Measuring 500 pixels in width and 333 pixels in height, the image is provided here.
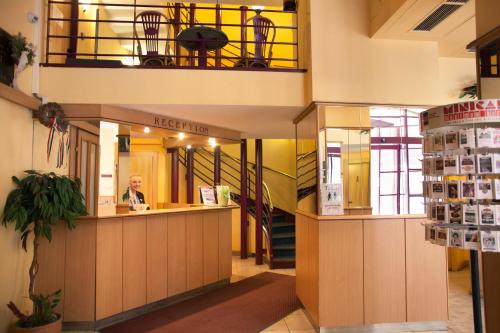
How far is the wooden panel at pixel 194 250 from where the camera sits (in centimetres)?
540

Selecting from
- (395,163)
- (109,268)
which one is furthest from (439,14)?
(109,268)

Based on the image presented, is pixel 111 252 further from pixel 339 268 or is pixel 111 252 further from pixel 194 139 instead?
pixel 339 268

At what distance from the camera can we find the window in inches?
164

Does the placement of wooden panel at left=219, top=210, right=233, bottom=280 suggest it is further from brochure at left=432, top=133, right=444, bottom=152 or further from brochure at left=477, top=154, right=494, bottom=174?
brochure at left=477, top=154, right=494, bottom=174

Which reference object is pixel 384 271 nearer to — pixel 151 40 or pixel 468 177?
pixel 468 177

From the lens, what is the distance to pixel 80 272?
4234 mm

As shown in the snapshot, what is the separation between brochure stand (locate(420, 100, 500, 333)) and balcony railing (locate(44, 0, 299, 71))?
2.33m

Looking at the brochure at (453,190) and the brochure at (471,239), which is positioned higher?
the brochure at (453,190)

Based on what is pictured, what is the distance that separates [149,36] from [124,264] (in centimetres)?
330

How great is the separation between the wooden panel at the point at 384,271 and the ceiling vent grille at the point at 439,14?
7.26 ft

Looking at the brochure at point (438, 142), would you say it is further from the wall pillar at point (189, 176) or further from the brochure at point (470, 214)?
the wall pillar at point (189, 176)

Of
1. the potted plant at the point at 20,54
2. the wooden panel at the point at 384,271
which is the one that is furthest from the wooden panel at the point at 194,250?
the potted plant at the point at 20,54

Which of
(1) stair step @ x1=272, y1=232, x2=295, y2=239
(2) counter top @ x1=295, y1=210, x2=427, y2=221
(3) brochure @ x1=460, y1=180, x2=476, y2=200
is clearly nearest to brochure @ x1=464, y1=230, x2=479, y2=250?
(3) brochure @ x1=460, y1=180, x2=476, y2=200

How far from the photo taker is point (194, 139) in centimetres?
605
